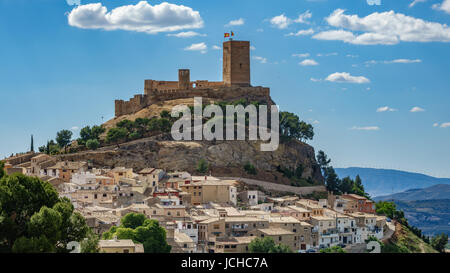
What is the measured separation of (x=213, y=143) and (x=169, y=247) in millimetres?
30034

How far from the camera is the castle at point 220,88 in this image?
77.7 meters

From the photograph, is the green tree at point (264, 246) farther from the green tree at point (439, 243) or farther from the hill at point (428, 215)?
the hill at point (428, 215)

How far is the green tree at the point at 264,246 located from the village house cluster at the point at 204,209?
3.26 feet

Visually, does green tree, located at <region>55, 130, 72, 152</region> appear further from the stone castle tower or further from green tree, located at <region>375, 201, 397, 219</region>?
green tree, located at <region>375, 201, 397, 219</region>

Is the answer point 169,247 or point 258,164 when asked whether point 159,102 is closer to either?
point 258,164

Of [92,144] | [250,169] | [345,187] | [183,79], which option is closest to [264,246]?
[250,169]

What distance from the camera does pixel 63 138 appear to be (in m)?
71.2

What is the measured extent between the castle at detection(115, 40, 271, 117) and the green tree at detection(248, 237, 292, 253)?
35.2m

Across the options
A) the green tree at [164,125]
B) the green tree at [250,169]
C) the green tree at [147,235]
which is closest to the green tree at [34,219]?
the green tree at [147,235]

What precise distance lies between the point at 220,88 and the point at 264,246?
3738 cm

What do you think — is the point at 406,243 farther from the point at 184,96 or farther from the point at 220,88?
the point at 184,96

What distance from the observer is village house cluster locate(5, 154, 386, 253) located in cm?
4578

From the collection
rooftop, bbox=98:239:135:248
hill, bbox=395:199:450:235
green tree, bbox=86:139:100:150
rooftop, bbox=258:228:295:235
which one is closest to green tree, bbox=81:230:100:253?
rooftop, bbox=98:239:135:248
